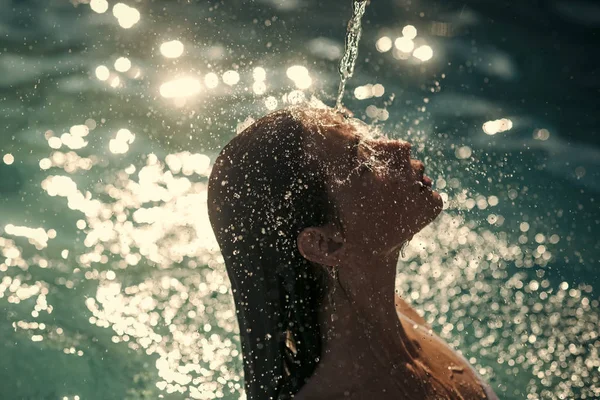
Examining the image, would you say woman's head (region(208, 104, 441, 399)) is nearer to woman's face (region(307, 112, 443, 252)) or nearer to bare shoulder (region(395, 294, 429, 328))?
woman's face (region(307, 112, 443, 252))

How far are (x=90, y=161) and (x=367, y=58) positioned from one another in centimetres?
217

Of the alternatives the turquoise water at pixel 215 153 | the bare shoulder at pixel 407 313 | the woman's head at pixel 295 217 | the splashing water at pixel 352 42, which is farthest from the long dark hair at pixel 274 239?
the turquoise water at pixel 215 153

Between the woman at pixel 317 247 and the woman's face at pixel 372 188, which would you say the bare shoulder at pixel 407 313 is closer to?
the woman at pixel 317 247

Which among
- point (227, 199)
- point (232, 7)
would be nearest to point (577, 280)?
point (232, 7)

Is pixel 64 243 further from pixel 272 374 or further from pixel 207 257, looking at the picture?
pixel 272 374

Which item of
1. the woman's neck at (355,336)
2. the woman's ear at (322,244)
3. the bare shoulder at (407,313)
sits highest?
the woman's ear at (322,244)

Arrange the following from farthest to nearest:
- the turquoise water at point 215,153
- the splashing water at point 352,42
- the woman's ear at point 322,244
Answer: the turquoise water at point 215,153 < the splashing water at point 352,42 < the woman's ear at point 322,244

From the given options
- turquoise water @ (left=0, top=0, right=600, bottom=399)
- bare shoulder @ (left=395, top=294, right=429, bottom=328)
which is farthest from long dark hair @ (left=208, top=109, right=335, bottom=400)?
turquoise water @ (left=0, top=0, right=600, bottom=399)

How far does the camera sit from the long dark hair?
2553 millimetres

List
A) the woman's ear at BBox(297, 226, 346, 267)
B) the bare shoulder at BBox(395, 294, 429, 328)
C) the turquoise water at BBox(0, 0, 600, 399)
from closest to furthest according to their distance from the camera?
the woman's ear at BBox(297, 226, 346, 267), the bare shoulder at BBox(395, 294, 429, 328), the turquoise water at BBox(0, 0, 600, 399)

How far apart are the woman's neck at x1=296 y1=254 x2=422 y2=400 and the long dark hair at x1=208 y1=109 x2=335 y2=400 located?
48 millimetres

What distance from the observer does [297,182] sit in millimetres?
2541

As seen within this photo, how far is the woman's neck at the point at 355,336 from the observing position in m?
2.55

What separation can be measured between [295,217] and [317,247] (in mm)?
136
